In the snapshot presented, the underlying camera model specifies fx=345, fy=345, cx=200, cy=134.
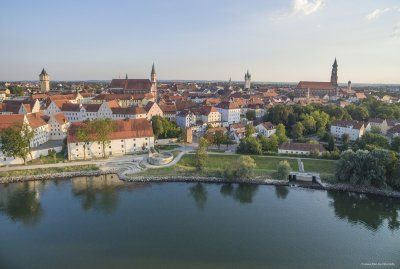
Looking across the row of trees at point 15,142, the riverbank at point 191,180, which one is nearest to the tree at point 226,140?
the riverbank at point 191,180

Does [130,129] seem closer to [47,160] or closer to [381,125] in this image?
[47,160]

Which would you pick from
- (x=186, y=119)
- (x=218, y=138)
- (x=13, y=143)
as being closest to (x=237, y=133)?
(x=218, y=138)

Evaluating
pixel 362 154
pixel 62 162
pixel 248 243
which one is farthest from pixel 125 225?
pixel 362 154

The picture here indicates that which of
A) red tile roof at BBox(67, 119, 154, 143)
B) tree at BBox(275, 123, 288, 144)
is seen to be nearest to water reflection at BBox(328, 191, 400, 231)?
tree at BBox(275, 123, 288, 144)

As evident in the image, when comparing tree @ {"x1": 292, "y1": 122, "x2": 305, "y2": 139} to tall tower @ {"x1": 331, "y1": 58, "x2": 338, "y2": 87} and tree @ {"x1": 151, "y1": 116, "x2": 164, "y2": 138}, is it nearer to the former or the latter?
tree @ {"x1": 151, "y1": 116, "x2": 164, "y2": 138}

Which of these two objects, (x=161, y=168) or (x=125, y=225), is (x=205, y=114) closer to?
(x=161, y=168)

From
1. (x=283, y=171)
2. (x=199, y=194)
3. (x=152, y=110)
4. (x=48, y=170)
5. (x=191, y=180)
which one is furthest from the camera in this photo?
(x=152, y=110)
